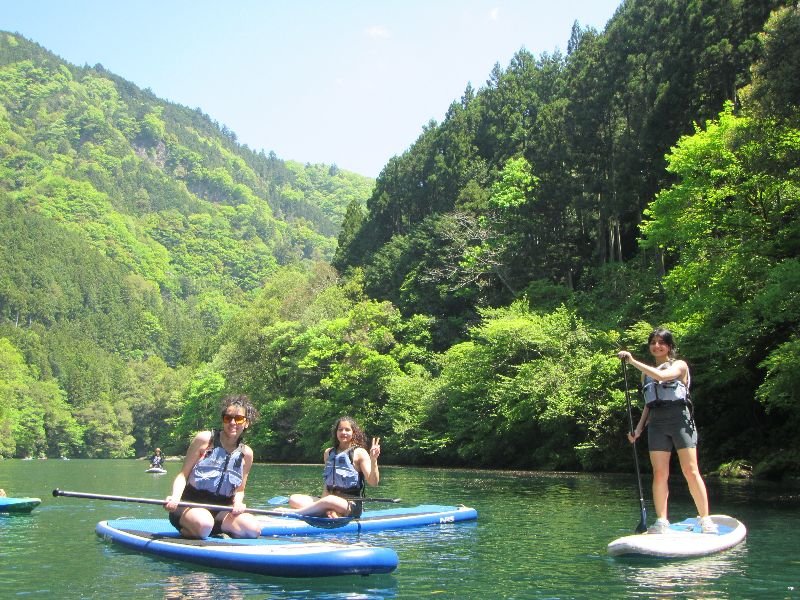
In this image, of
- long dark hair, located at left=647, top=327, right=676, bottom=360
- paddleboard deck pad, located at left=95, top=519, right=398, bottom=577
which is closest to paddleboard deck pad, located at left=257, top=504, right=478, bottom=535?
paddleboard deck pad, located at left=95, top=519, right=398, bottom=577

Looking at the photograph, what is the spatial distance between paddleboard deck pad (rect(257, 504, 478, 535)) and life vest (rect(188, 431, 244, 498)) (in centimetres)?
140

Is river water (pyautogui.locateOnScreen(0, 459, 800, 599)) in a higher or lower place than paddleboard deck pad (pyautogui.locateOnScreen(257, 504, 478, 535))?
lower

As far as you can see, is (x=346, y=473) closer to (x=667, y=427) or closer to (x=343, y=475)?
(x=343, y=475)

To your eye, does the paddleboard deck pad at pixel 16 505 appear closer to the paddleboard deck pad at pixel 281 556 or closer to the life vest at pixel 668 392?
the paddleboard deck pad at pixel 281 556

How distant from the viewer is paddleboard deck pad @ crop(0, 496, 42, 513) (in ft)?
53.3

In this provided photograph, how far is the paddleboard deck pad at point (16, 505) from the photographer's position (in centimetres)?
1625

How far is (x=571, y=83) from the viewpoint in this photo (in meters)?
49.6

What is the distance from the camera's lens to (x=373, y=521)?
1316 cm

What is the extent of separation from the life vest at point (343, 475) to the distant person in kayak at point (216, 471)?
226 cm

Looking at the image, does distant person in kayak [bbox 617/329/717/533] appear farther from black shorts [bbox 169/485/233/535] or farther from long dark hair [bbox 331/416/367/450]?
black shorts [bbox 169/485/233/535]

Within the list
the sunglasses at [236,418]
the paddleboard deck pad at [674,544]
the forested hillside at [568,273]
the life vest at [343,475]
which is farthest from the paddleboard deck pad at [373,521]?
the forested hillside at [568,273]

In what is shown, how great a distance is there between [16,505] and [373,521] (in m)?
6.98

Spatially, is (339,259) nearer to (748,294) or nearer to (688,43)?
(688,43)

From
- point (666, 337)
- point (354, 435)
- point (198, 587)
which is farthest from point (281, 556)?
point (666, 337)
